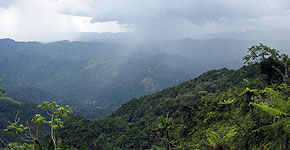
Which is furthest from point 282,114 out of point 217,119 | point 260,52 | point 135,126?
point 135,126

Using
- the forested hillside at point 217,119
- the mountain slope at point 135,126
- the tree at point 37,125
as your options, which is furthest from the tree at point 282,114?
the mountain slope at point 135,126

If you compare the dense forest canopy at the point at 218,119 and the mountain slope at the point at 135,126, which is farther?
the mountain slope at the point at 135,126

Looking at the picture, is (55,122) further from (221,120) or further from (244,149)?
(221,120)

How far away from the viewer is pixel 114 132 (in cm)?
6141

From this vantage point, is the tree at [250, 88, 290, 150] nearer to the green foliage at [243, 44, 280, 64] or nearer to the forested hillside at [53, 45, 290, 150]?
the forested hillside at [53, 45, 290, 150]

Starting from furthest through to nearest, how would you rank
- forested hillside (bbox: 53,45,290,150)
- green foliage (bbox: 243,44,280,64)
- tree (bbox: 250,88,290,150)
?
green foliage (bbox: 243,44,280,64) < forested hillside (bbox: 53,45,290,150) < tree (bbox: 250,88,290,150)

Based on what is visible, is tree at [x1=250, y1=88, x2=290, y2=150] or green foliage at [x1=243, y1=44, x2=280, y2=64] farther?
green foliage at [x1=243, y1=44, x2=280, y2=64]

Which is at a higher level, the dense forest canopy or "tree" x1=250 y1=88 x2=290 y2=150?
"tree" x1=250 y1=88 x2=290 y2=150

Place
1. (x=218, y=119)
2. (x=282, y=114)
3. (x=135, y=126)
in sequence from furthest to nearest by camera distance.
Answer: (x=135, y=126) < (x=218, y=119) < (x=282, y=114)

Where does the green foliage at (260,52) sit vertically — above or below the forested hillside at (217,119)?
above

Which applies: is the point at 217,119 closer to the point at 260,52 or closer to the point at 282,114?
the point at 282,114

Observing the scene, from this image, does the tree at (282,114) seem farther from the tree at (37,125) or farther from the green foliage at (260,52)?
the green foliage at (260,52)

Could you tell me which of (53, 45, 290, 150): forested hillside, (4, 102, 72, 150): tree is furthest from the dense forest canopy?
(4, 102, 72, 150): tree

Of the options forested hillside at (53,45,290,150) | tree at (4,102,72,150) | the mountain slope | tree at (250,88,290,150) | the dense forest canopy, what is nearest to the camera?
tree at (4,102,72,150)
